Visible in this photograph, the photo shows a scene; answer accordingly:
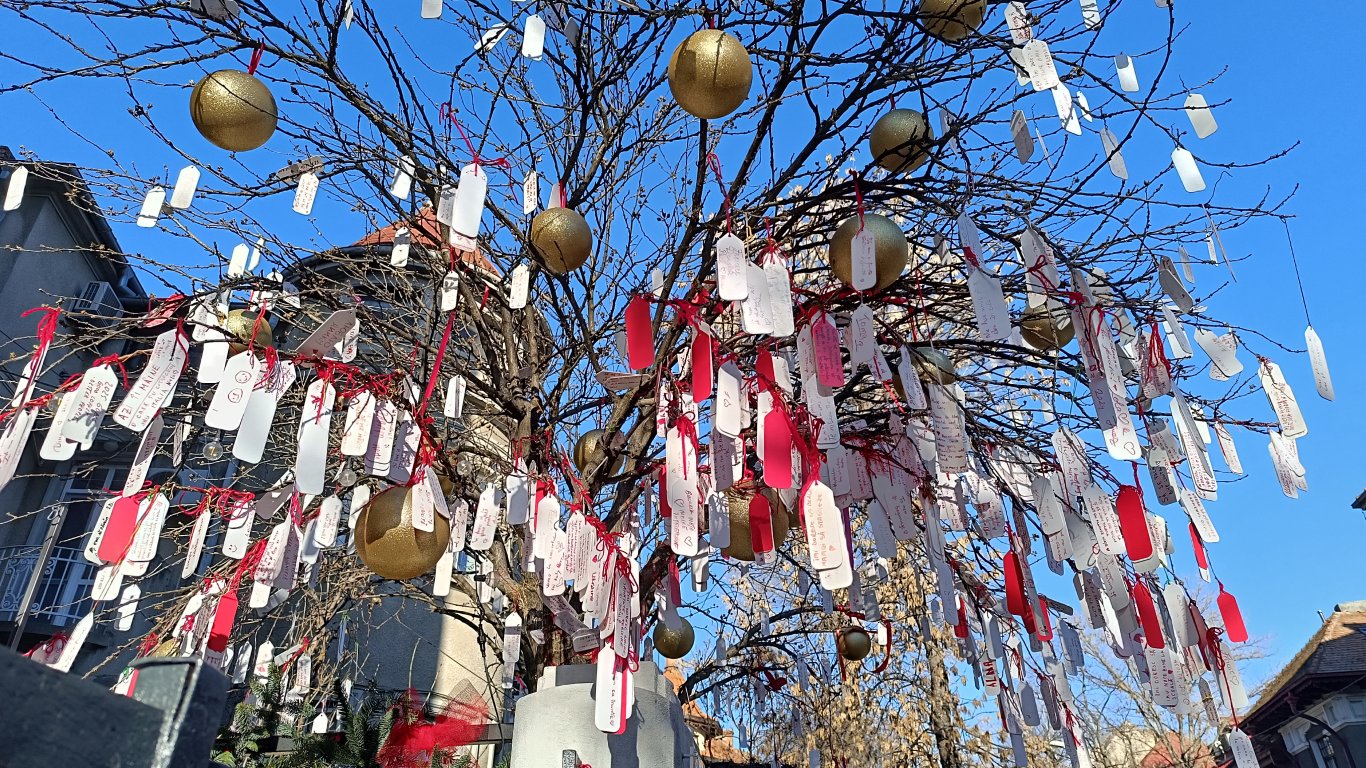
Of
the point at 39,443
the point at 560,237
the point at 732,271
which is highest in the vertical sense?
the point at 39,443

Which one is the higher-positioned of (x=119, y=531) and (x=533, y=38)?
(x=533, y=38)

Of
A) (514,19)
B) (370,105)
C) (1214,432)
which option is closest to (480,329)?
(370,105)

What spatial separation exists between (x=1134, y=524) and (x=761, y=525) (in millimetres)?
1339

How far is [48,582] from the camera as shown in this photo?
11703 millimetres

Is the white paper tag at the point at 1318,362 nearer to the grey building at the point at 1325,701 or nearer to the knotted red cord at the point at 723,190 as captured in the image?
the knotted red cord at the point at 723,190

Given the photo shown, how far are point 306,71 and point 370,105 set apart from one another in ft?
0.99

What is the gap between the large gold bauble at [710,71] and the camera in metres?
2.71

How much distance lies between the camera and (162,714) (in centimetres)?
87

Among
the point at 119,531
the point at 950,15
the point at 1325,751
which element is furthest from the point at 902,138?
the point at 1325,751

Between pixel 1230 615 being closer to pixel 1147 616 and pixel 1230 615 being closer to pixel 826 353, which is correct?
pixel 1147 616

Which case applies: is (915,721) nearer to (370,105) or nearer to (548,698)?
(548,698)

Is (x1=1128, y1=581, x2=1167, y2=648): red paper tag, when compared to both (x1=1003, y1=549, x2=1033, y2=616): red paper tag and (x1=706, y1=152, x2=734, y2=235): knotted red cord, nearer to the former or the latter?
(x1=1003, y1=549, x2=1033, y2=616): red paper tag

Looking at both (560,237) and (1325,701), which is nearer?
(560,237)

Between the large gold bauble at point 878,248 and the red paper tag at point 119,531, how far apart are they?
2762mm
